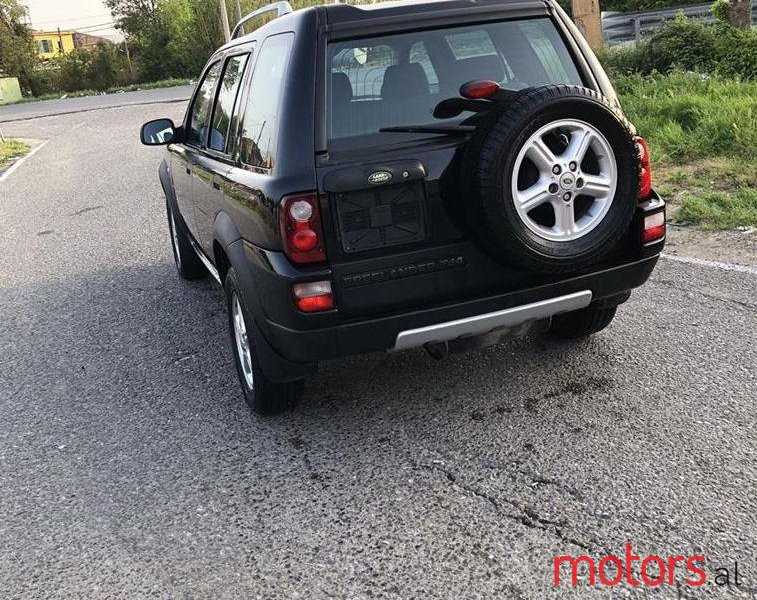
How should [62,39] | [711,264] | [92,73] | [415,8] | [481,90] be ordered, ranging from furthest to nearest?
[62,39], [92,73], [711,264], [415,8], [481,90]

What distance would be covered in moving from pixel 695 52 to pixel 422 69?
31.8 feet

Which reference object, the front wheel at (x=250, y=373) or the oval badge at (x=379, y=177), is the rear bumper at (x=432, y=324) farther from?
the oval badge at (x=379, y=177)

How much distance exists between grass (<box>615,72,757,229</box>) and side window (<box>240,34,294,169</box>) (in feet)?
13.5

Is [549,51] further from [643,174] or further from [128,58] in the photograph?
[128,58]

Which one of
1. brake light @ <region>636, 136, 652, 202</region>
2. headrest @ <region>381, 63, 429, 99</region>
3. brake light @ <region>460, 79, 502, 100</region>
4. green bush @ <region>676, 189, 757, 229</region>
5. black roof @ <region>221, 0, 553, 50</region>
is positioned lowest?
green bush @ <region>676, 189, 757, 229</region>

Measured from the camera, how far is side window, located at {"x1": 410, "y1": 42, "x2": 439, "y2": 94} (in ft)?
11.1

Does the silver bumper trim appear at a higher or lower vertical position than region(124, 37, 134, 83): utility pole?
lower

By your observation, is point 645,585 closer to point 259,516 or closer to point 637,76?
point 259,516

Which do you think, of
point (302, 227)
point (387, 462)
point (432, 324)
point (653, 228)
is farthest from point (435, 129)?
point (387, 462)

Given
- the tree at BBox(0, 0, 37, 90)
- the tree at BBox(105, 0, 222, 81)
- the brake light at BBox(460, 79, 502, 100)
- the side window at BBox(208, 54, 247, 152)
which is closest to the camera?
the brake light at BBox(460, 79, 502, 100)

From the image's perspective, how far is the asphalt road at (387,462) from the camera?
273 cm

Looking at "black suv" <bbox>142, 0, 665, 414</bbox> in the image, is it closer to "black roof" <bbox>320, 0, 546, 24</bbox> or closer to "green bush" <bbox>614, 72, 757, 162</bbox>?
"black roof" <bbox>320, 0, 546, 24</bbox>

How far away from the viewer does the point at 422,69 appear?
340cm

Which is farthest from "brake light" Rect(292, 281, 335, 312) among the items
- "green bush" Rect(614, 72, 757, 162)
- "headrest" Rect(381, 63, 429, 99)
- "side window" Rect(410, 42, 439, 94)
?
"green bush" Rect(614, 72, 757, 162)
